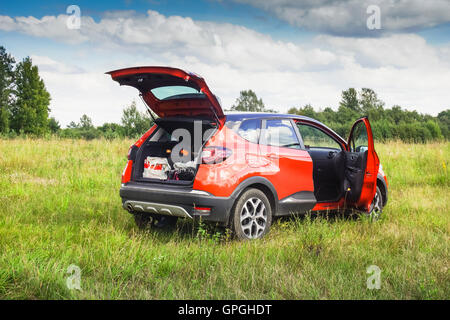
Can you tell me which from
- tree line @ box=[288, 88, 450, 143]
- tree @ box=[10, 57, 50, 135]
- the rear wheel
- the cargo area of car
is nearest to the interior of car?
the cargo area of car

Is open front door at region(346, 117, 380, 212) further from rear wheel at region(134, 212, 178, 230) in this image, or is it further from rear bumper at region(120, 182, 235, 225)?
rear wheel at region(134, 212, 178, 230)

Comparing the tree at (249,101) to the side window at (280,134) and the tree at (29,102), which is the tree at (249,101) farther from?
the side window at (280,134)

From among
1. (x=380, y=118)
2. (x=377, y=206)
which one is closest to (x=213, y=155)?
(x=377, y=206)

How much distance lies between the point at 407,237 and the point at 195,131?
2918 millimetres

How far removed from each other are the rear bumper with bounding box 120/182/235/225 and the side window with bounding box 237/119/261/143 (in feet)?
2.71

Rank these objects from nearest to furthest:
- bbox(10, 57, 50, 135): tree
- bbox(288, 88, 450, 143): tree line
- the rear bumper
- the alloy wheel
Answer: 1. the rear bumper
2. the alloy wheel
3. bbox(288, 88, 450, 143): tree line
4. bbox(10, 57, 50, 135): tree

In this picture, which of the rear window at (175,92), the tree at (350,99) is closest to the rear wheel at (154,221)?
the rear window at (175,92)

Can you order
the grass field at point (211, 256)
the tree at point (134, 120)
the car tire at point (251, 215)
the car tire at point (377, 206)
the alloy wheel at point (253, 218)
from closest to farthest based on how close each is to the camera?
the grass field at point (211, 256) < the car tire at point (251, 215) < the alloy wheel at point (253, 218) < the car tire at point (377, 206) < the tree at point (134, 120)

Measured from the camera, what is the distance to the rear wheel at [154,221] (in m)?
6.54

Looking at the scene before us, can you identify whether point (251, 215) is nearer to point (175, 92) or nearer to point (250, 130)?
point (250, 130)

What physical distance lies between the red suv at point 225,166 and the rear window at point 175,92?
0.01 metres

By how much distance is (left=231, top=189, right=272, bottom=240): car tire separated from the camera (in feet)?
17.9

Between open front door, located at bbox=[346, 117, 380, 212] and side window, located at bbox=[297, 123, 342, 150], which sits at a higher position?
side window, located at bbox=[297, 123, 342, 150]

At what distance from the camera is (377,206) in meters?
7.46
